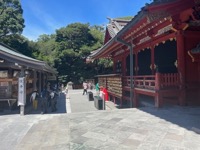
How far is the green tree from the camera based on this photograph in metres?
34.3

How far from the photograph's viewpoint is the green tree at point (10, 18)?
34.3 meters

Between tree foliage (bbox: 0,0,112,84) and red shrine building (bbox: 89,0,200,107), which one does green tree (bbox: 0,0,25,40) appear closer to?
tree foliage (bbox: 0,0,112,84)

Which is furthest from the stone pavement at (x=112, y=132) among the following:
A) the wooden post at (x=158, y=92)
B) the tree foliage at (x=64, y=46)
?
the tree foliage at (x=64, y=46)

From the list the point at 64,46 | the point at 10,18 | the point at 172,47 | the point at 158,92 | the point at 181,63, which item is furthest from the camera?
the point at 64,46

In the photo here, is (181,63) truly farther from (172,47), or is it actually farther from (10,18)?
(10,18)

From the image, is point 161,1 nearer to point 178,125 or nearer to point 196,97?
point 178,125

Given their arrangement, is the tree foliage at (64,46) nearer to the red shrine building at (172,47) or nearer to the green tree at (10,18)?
the green tree at (10,18)

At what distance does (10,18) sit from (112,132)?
1384 inches

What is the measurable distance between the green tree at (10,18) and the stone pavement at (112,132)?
30.9 meters

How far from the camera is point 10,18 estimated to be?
35000 mm

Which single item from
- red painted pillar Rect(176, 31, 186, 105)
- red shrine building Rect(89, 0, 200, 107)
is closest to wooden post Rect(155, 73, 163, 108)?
red shrine building Rect(89, 0, 200, 107)

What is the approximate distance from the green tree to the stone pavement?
30.9m

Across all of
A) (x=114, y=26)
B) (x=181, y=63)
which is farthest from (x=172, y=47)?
(x=114, y=26)

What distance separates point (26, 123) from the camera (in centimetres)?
752
